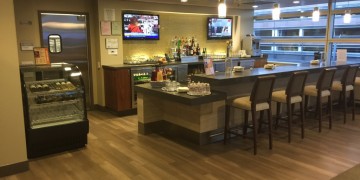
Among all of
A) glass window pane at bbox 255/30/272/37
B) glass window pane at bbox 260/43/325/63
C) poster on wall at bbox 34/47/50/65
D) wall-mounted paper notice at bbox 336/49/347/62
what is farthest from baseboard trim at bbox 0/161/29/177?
glass window pane at bbox 255/30/272/37

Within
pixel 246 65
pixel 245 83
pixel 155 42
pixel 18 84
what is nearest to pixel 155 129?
pixel 245 83

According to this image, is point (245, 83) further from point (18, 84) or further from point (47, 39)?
point (47, 39)

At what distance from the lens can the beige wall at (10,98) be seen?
3463 mm

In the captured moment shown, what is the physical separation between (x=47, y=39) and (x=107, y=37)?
1.21m

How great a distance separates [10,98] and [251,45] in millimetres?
6954

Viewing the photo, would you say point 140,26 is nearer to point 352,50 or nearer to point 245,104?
point 245,104

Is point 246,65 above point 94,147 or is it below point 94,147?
above

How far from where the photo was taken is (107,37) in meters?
6.58

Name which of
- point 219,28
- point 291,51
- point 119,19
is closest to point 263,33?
point 291,51

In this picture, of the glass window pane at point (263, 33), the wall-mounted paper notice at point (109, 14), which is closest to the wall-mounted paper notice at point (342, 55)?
the glass window pane at point (263, 33)

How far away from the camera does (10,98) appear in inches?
141

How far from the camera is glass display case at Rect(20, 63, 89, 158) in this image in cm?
403

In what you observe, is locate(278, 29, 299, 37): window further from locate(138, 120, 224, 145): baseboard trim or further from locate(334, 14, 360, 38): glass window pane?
locate(138, 120, 224, 145): baseboard trim

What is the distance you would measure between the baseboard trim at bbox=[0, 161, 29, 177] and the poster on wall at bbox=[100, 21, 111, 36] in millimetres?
3495
